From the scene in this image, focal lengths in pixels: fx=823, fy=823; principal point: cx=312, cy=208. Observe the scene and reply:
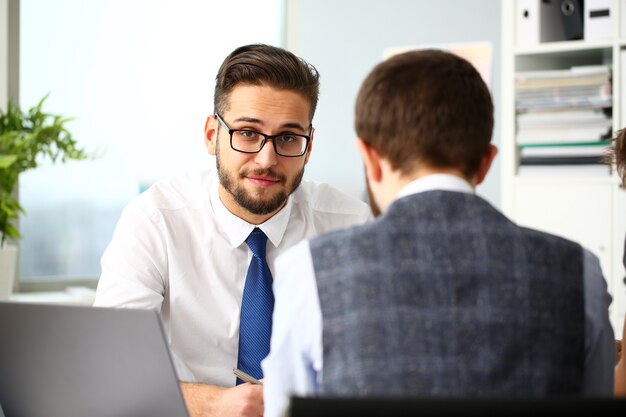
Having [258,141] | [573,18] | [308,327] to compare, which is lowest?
[308,327]

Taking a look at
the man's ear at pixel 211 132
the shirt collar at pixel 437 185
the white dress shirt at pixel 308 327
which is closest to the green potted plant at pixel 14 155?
the man's ear at pixel 211 132

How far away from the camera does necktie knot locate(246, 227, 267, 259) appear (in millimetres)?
1814

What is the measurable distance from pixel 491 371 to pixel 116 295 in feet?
3.30

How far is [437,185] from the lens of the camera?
0.92m

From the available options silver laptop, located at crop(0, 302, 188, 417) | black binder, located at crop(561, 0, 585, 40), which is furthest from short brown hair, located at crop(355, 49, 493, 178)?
black binder, located at crop(561, 0, 585, 40)

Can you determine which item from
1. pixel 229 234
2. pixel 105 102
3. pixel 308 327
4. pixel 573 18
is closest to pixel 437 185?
pixel 308 327

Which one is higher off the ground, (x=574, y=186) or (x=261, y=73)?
(x=261, y=73)

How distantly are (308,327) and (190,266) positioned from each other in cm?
94

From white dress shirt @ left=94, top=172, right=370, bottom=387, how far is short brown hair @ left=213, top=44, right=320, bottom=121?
0.77 ft

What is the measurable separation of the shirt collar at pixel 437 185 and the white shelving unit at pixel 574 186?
2074 millimetres

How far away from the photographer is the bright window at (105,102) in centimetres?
327

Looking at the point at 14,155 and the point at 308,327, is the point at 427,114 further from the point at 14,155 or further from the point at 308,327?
the point at 14,155

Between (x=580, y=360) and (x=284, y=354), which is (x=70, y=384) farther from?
(x=580, y=360)

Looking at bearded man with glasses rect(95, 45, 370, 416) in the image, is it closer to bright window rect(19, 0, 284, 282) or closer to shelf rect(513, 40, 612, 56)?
shelf rect(513, 40, 612, 56)
